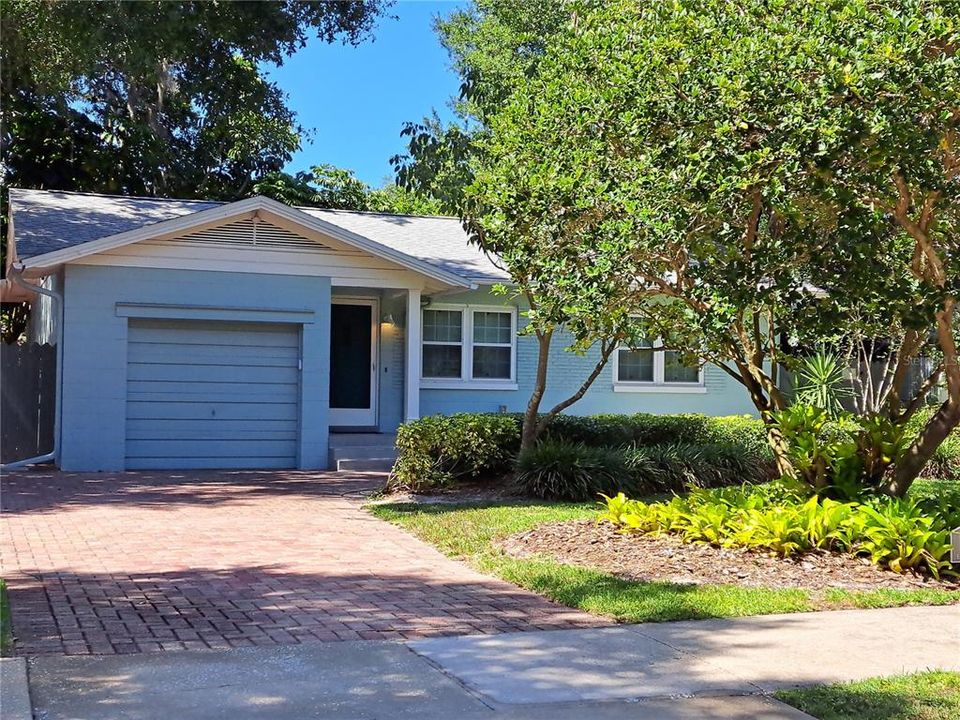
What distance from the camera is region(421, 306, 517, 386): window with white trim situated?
19.0 m

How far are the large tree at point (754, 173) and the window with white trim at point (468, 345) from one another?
8.45 meters

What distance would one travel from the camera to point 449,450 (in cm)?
1399

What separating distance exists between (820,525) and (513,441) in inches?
251

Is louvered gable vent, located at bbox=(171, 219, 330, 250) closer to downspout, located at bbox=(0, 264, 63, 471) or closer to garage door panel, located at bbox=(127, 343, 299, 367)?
garage door panel, located at bbox=(127, 343, 299, 367)

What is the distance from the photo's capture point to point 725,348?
10.1 meters

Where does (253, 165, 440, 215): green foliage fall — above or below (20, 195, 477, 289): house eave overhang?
above

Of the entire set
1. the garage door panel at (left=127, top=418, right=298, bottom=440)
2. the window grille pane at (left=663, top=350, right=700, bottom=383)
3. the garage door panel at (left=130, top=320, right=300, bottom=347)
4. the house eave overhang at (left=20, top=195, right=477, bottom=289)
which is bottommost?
the garage door panel at (left=127, top=418, right=298, bottom=440)

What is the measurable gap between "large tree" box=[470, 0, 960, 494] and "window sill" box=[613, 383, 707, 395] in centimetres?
943

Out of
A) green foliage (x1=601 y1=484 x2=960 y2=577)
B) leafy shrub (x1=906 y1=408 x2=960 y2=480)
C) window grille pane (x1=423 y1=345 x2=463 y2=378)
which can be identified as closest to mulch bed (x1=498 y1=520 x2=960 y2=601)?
green foliage (x1=601 y1=484 x2=960 y2=577)

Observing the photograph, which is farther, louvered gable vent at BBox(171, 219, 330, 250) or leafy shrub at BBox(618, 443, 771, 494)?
louvered gable vent at BBox(171, 219, 330, 250)

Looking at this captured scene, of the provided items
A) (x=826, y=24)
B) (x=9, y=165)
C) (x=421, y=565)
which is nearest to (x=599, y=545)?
(x=421, y=565)

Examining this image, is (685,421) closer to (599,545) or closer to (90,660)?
(599,545)

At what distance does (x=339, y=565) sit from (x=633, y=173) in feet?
14.4

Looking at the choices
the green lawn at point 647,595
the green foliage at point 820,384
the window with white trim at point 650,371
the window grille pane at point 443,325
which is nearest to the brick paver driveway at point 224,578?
the green lawn at point 647,595
